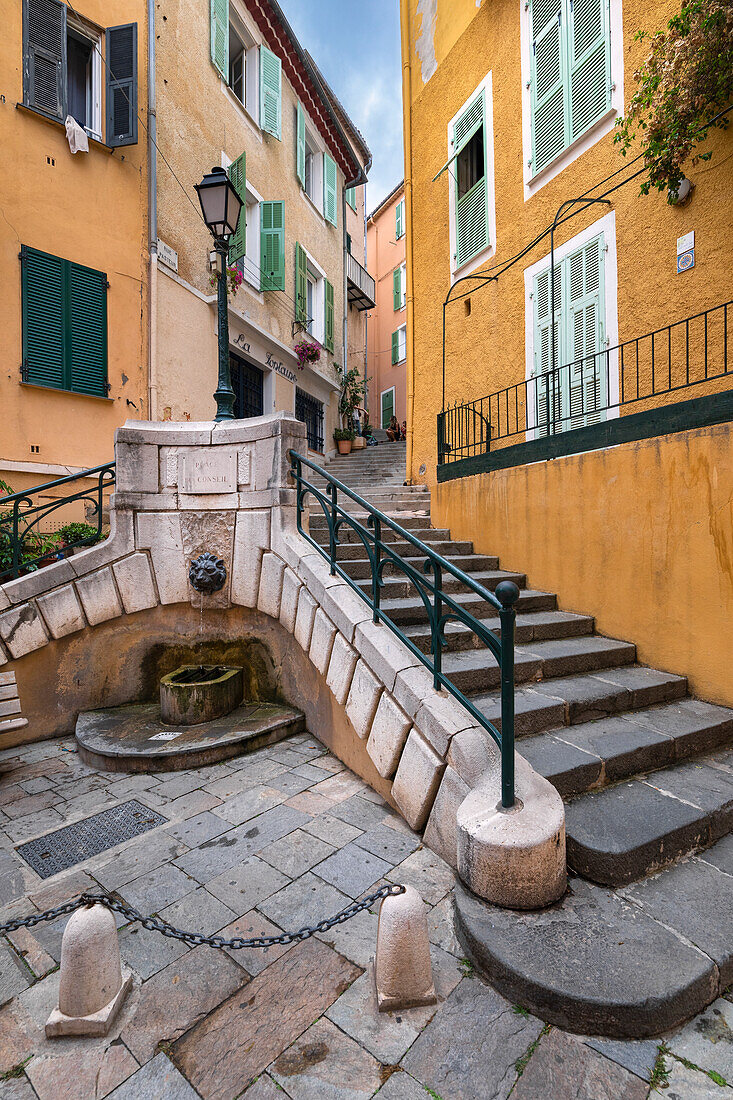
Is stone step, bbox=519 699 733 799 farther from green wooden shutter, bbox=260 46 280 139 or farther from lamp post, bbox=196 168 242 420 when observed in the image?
green wooden shutter, bbox=260 46 280 139

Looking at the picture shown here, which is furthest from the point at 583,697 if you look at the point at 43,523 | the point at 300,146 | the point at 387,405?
the point at 387,405

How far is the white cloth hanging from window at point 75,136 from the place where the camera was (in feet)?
23.9

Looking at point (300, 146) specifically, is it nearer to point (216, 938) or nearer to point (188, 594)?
point (188, 594)

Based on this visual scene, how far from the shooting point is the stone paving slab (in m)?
1.68

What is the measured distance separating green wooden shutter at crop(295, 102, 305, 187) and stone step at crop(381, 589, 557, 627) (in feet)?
40.1

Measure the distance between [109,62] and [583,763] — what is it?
1088cm

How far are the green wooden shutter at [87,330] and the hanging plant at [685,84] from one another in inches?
266

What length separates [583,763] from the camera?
2.76 metres

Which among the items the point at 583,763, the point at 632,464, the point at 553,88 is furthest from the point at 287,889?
the point at 553,88

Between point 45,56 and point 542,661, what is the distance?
989 cm

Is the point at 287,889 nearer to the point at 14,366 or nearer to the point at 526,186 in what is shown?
the point at 14,366

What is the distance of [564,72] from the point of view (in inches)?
235

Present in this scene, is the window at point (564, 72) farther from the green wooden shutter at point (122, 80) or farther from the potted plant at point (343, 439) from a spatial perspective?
the potted plant at point (343, 439)

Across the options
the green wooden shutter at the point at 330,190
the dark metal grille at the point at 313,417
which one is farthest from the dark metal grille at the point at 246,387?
the green wooden shutter at the point at 330,190
